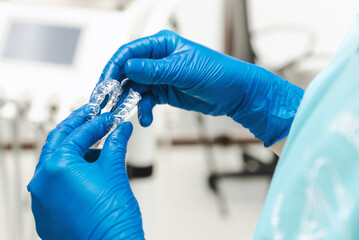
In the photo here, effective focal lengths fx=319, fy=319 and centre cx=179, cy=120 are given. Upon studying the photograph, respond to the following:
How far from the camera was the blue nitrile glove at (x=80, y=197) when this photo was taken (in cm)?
50

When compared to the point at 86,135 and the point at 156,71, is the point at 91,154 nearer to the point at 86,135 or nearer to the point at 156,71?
the point at 86,135

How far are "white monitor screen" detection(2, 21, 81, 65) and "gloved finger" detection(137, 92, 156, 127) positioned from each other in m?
0.31

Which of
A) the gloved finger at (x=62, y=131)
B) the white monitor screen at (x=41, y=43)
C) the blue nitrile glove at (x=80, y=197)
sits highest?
the white monitor screen at (x=41, y=43)

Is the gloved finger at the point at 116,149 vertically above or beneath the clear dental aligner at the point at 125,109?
beneath

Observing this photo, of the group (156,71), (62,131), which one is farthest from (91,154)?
(156,71)

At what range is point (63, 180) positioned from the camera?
50 centimetres

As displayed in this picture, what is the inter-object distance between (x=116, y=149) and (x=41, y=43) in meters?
0.53

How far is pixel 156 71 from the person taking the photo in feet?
2.16

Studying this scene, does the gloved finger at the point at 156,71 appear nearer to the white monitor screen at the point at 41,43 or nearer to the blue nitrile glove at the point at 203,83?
the blue nitrile glove at the point at 203,83

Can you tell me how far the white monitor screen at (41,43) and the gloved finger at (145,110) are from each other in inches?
12.2

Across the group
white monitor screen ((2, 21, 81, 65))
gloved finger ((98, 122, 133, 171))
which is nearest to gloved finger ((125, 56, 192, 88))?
gloved finger ((98, 122, 133, 171))

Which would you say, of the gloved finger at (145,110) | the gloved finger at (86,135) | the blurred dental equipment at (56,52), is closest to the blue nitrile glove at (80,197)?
the gloved finger at (86,135)

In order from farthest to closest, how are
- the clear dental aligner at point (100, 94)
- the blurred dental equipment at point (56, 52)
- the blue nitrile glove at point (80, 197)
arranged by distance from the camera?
the blurred dental equipment at point (56, 52), the clear dental aligner at point (100, 94), the blue nitrile glove at point (80, 197)

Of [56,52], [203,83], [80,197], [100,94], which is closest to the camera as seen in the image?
[80,197]
